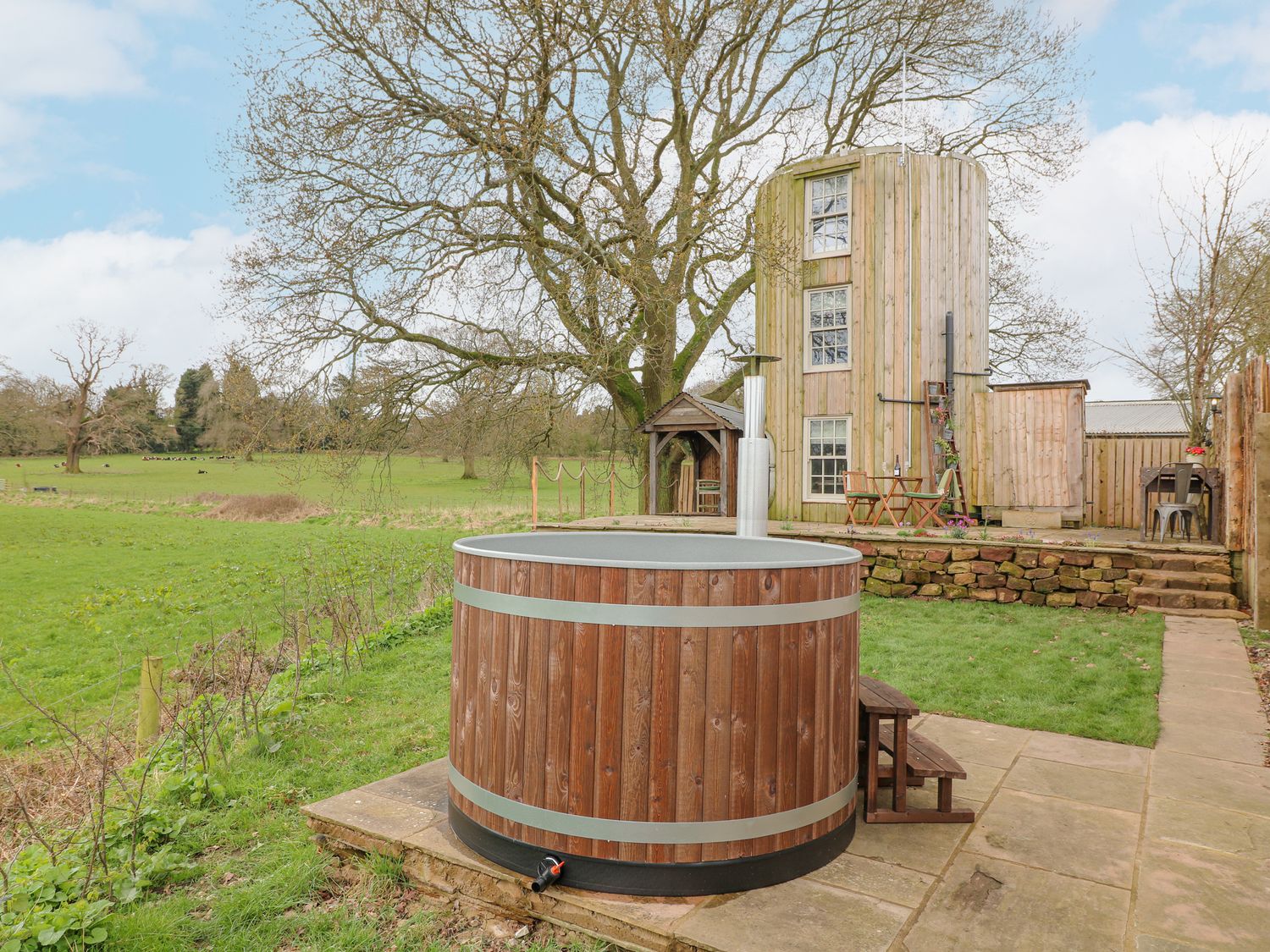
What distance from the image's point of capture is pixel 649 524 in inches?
470

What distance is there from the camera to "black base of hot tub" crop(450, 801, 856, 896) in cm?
271

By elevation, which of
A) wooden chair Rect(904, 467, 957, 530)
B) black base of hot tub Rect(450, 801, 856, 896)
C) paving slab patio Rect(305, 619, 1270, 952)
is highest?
wooden chair Rect(904, 467, 957, 530)

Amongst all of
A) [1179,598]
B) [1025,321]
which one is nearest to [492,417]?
[1179,598]

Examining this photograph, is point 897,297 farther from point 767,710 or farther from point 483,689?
point 483,689

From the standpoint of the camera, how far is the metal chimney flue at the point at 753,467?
3.96 metres

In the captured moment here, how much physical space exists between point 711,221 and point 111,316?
38.7 meters

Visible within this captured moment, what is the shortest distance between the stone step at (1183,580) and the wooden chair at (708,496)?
7.25m

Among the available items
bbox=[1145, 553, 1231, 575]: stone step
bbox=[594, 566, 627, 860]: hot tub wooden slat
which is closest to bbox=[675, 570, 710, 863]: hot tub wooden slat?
bbox=[594, 566, 627, 860]: hot tub wooden slat

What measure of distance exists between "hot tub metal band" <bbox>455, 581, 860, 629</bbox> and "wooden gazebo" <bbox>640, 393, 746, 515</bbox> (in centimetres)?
1096

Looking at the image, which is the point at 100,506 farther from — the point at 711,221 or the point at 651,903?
the point at 651,903

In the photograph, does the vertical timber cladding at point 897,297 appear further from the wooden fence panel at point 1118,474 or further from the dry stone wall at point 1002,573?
the wooden fence panel at point 1118,474

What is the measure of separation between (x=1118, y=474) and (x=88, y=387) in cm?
4524

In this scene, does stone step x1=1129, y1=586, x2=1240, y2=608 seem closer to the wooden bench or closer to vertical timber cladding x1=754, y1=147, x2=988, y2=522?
vertical timber cladding x1=754, y1=147, x2=988, y2=522

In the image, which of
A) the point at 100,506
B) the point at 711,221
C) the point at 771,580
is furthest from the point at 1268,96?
the point at 100,506
